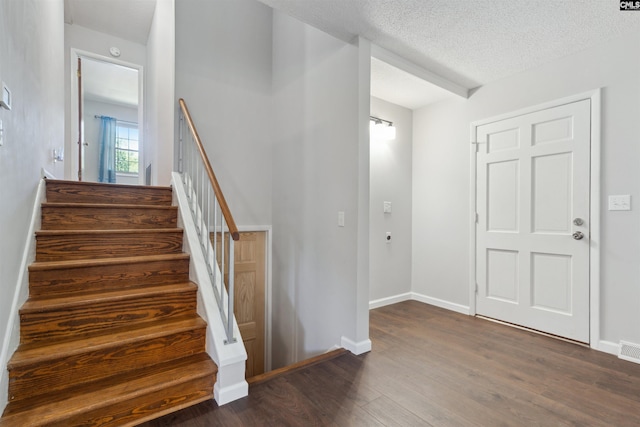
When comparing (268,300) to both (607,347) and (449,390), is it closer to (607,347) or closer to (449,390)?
(449,390)

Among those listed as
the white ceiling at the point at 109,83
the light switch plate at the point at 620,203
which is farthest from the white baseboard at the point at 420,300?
the white ceiling at the point at 109,83

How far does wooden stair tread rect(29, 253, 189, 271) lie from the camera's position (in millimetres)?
1803

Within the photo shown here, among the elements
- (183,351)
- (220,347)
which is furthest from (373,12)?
(183,351)

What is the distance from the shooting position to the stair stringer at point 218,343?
1716 mm

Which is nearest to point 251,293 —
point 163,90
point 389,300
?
point 389,300

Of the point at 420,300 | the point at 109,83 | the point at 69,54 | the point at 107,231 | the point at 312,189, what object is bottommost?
the point at 420,300

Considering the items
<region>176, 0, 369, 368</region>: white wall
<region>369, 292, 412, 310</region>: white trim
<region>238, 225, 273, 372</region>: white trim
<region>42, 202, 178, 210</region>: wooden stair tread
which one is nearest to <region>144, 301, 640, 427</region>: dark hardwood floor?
<region>176, 0, 369, 368</region>: white wall

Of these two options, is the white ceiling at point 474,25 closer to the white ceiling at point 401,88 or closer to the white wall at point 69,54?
the white ceiling at point 401,88

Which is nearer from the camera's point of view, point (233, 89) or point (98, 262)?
point (98, 262)

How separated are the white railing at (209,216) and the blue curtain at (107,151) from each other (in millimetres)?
4002

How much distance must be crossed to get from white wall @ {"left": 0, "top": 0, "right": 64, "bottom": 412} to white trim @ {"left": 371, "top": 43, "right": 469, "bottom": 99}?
2207mm

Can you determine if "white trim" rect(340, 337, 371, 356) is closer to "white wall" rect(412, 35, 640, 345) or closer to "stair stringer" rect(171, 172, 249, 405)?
"stair stringer" rect(171, 172, 249, 405)

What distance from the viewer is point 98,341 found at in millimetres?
1666

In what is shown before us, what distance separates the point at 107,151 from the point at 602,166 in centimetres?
735
